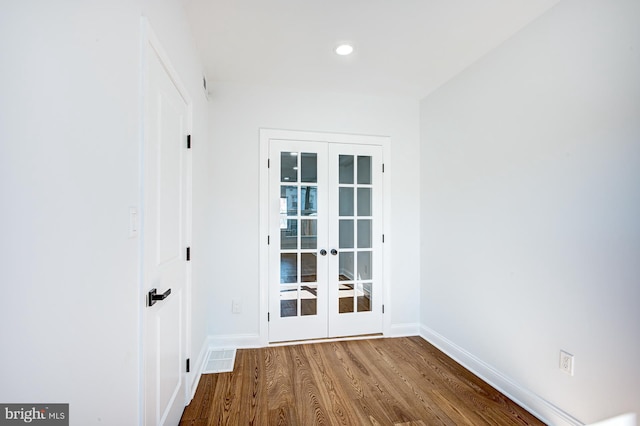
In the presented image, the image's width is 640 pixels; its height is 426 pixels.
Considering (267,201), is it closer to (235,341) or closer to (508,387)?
(235,341)

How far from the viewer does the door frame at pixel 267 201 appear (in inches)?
115

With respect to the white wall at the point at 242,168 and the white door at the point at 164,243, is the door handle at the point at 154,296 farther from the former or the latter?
the white wall at the point at 242,168

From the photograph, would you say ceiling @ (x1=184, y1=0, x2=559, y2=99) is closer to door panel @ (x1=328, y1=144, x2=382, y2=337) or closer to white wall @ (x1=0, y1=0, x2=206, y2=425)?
door panel @ (x1=328, y1=144, x2=382, y2=337)

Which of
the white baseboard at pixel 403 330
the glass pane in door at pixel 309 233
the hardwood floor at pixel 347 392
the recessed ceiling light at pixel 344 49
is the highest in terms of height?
the recessed ceiling light at pixel 344 49

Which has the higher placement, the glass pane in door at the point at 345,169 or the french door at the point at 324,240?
the glass pane in door at the point at 345,169

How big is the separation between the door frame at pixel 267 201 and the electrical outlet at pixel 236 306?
0.66ft

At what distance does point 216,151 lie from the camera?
2.85 meters

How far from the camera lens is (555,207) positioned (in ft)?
6.01

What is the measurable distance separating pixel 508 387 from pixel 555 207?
1.35 meters

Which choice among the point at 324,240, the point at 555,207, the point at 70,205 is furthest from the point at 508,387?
the point at 70,205

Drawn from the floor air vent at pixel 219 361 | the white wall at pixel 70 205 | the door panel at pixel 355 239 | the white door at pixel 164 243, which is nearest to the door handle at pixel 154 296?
the white door at pixel 164 243

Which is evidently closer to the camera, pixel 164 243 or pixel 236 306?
pixel 164 243

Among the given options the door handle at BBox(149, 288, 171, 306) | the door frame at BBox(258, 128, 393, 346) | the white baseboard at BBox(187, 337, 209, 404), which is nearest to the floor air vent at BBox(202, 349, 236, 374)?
the white baseboard at BBox(187, 337, 209, 404)

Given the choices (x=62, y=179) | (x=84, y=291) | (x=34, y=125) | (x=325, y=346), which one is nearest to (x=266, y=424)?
(x=325, y=346)
